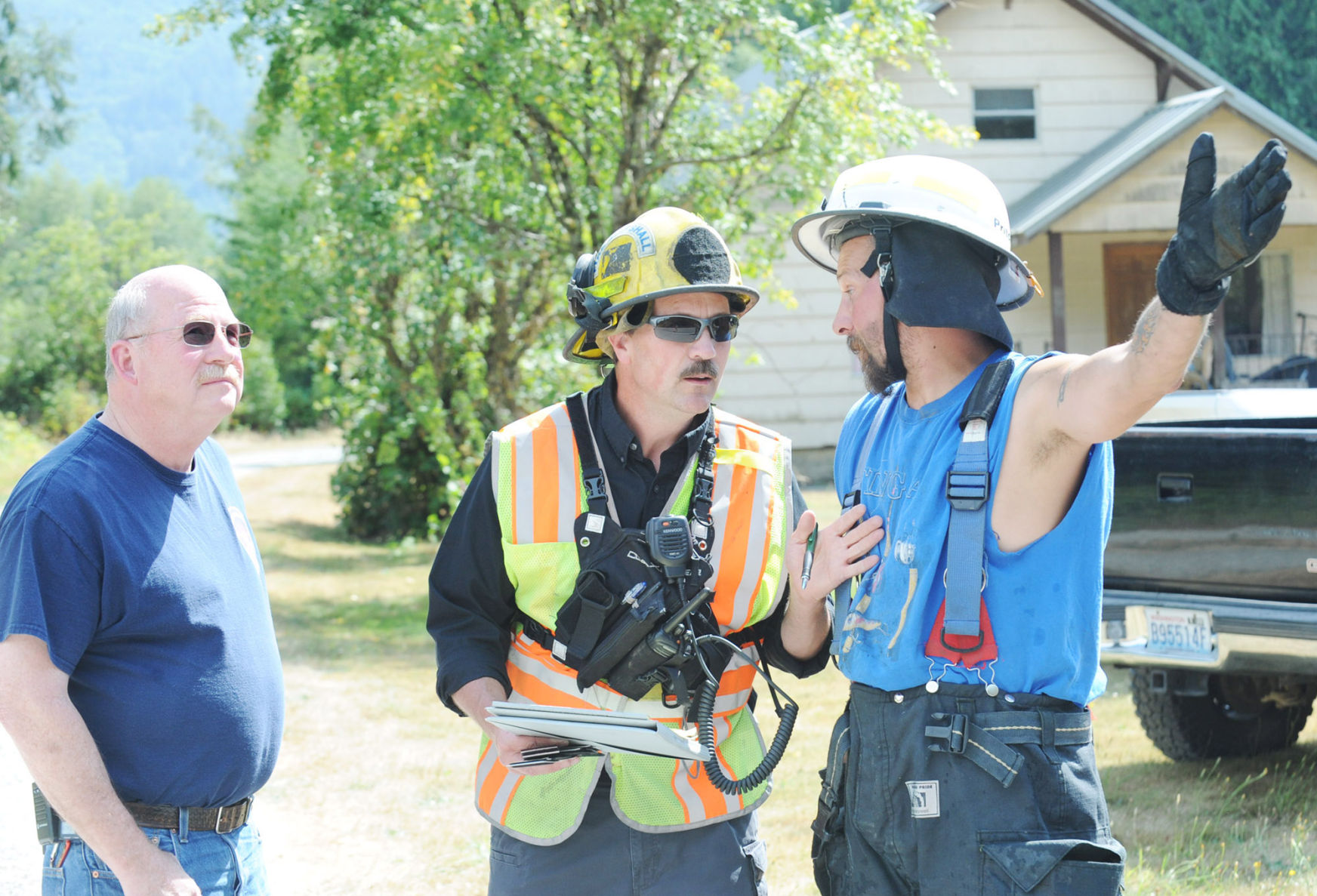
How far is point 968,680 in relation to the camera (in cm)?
242

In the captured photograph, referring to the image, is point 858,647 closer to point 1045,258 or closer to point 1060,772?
point 1060,772

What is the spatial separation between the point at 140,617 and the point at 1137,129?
56.3 ft

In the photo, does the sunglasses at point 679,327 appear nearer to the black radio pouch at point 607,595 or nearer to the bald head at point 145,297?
the black radio pouch at point 607,595

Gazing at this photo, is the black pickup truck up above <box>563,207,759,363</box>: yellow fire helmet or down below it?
below

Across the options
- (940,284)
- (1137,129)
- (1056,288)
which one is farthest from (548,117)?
(1137,129)

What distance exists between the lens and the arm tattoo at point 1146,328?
2045mm

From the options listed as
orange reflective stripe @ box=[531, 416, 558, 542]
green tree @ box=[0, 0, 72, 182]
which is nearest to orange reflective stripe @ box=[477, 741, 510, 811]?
orange reflective stripe @ box=[531, 416, 558, 542]

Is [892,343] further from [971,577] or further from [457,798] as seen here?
[457,798]

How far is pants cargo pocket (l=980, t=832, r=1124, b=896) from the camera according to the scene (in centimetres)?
228

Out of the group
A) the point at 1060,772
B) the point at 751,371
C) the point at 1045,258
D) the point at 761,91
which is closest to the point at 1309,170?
the point at 1045,258

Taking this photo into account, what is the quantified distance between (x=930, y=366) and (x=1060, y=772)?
0.87 m

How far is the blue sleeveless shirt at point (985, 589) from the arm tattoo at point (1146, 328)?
295 millimetres

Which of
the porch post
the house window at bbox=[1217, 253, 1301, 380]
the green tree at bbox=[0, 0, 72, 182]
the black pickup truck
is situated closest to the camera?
the black pickup truck

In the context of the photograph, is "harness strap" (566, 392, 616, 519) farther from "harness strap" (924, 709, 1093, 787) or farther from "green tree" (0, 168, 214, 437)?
"green tree" (0, 168, 214, 437)
